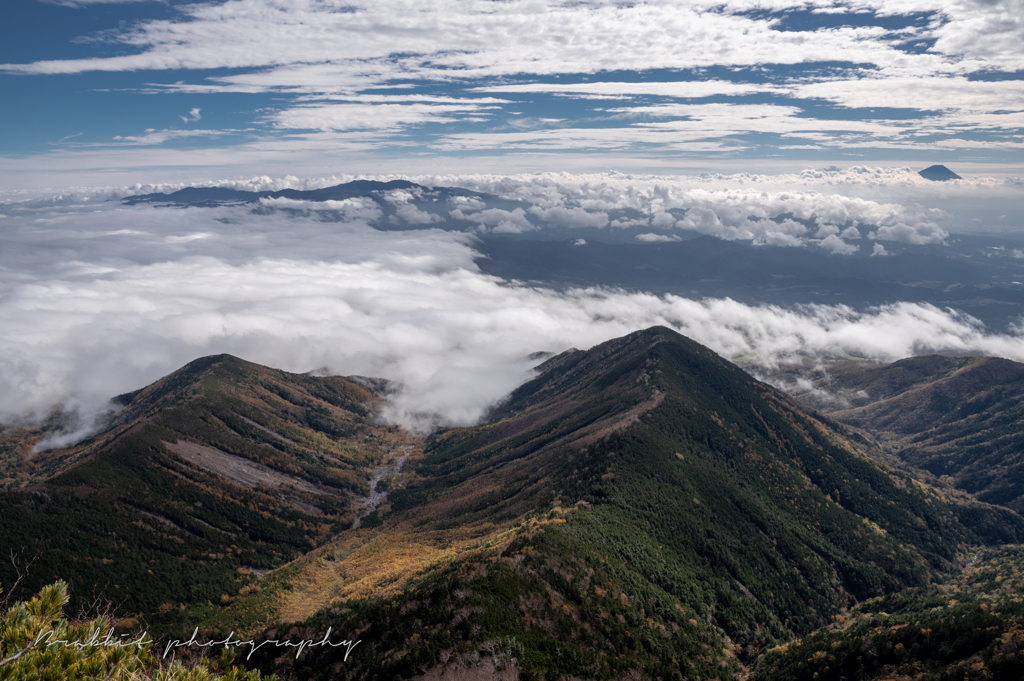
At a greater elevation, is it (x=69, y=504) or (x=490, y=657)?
(x=490, y=657)

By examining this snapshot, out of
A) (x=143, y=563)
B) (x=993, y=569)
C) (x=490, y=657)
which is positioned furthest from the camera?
(x=993, y=569)

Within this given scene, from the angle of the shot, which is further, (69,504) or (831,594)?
(69,504)

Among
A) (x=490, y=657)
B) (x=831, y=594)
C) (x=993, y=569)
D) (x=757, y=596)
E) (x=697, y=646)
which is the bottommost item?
(x=993, y=569)

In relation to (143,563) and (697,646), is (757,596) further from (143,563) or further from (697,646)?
(143,563)

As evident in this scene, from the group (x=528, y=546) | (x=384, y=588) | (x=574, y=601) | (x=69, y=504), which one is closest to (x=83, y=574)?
(x=69, y=504)

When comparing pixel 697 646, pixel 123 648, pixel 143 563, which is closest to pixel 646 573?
pixel 697 646

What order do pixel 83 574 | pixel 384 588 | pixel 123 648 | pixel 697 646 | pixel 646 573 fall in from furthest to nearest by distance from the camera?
pixel 83 574 < pixel 384 588 < pixel 646 573 < pixel 697 646 < pixel 123 648

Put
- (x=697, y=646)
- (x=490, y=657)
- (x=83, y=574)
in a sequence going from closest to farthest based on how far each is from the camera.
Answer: (x=490, y=657)
(x=697, y=646)
(x=83, y=574)

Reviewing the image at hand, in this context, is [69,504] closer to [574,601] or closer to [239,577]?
[239,577]

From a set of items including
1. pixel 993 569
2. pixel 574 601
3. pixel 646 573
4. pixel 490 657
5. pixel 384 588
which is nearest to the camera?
pixel 490 657
